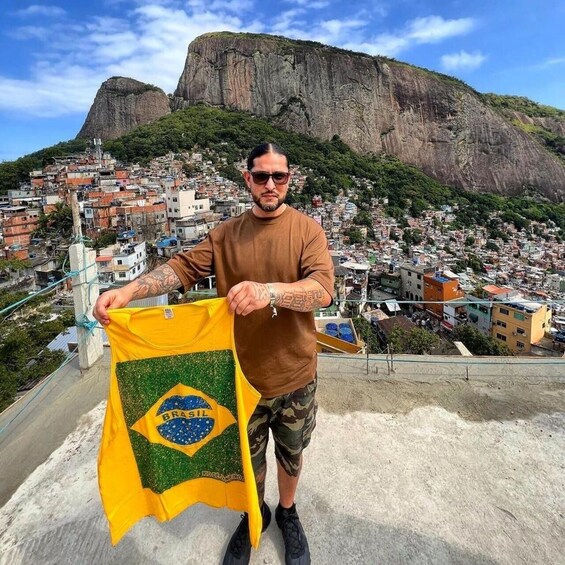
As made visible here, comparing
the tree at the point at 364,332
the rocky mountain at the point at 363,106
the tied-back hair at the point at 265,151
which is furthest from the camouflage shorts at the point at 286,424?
the rocky mountain at the point at 363,106

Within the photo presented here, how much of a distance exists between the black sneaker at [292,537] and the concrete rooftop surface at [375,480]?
61mm

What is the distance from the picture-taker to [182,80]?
210 ft

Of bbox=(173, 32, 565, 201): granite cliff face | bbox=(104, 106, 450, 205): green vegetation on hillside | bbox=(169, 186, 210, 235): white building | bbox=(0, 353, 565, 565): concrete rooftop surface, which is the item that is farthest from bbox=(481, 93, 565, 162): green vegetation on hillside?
bbox=(0, 353, 565, 565): concrete rooftop surface

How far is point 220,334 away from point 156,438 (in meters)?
0.42

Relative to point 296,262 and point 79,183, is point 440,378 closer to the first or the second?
point 296,262

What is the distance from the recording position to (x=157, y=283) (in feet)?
4.17

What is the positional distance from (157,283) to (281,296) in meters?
0.47

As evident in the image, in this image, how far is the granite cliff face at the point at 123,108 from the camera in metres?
65.5

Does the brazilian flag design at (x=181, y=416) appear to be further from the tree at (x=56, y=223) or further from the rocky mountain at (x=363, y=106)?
the rocky mountain at (x=363, y=106)

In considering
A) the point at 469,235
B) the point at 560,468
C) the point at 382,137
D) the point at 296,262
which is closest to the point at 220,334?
the point at 296,262

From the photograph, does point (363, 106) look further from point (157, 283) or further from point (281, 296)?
point (281, 296)

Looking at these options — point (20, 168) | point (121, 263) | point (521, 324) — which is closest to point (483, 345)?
point (521, 324)

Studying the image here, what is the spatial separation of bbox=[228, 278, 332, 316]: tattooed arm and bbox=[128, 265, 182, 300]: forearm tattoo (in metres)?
0.36

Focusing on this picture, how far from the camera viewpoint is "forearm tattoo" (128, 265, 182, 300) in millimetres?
1248
